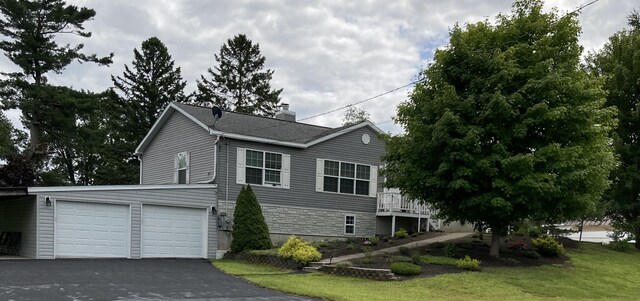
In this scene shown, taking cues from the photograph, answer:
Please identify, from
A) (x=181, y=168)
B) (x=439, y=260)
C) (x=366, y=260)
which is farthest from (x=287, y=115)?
(x=439, y=260)

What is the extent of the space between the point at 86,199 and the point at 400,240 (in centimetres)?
1188

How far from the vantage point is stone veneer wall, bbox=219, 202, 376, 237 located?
71.4 ft

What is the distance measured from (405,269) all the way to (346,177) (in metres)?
9.52

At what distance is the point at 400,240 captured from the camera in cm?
2177

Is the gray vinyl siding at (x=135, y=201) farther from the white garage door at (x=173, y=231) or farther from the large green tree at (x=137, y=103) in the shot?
the large green tree at (x=137, y=103)

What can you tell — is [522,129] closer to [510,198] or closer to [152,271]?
[510,198]

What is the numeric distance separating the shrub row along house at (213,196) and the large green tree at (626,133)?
28.5 feet

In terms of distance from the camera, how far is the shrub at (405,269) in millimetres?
14586

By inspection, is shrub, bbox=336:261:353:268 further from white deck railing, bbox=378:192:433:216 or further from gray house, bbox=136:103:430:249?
white deck railing, bbox=378:192:433:216

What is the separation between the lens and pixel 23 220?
1877 centimetres

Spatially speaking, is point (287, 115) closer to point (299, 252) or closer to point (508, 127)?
point (299, 252)

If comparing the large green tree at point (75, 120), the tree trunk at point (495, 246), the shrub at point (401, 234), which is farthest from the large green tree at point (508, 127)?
the large green tree at point (75, 120)

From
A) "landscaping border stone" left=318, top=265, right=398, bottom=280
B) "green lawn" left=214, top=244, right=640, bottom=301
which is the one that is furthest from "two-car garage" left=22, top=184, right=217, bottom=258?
"landscaping border stone" left=318, top=265, right=398, bottom=280

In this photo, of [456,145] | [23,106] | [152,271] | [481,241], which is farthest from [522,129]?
[23,106]
